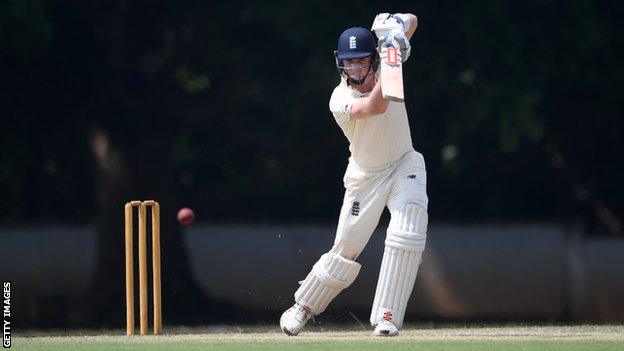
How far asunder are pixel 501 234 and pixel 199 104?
8.45 ft

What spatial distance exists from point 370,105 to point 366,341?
3.21 ft

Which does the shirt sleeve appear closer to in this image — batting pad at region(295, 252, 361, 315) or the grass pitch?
batting pad at region(295, 252, 361, 315)

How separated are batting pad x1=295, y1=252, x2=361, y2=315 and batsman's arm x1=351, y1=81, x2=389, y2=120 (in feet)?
2.17

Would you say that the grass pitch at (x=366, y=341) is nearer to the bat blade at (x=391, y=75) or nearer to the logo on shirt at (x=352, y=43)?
the bat blade at (x=391, y=75)

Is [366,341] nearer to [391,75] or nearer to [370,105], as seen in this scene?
[370,105]

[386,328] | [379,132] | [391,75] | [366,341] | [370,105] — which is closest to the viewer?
[391,75]

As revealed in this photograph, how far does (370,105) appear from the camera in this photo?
710 centimetres

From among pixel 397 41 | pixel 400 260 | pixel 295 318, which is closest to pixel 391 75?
pixel 397 41

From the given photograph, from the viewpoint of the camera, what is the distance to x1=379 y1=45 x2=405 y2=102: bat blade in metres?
6.85

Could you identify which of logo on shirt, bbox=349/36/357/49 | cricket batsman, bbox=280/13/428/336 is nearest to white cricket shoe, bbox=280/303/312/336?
cricket batsman, bbox=280/13/428/336

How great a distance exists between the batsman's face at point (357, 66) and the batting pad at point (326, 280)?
0.80 m

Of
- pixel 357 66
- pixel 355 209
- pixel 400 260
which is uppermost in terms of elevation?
pixel 357 66

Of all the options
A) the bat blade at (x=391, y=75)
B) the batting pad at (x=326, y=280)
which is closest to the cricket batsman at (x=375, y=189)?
the batting pad at (x=326, y=280)

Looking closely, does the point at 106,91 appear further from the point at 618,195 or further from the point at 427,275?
the point at 618,195
